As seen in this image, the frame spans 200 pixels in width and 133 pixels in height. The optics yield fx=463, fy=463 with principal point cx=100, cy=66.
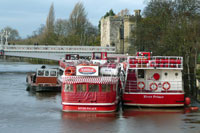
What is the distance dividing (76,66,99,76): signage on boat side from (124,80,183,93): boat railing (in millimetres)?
4972

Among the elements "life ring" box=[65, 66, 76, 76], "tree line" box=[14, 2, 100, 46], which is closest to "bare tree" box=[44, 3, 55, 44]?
"tree line" box=[14, 2, 100, 46]

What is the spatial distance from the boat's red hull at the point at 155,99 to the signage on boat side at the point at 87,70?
4.21 m

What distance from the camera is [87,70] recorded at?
31.1 metres

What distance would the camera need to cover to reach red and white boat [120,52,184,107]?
3393 cm

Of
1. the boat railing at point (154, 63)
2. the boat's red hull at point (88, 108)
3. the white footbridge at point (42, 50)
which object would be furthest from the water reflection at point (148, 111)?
the white footbridge at point (42, 50)

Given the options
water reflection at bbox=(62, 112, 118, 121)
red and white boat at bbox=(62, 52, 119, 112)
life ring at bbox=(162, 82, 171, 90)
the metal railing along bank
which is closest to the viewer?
water reflection at bbox=(62, 112, 118, 121)

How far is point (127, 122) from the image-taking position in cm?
2961

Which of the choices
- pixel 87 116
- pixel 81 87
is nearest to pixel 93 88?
pixel 81 87

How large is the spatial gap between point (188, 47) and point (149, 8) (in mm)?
13673

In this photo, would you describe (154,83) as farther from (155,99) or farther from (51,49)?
(51,49)

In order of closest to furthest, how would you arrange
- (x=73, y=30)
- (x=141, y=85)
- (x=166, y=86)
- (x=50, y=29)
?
(x=166, y=86) < (x=141, y=85) < (x=73, y=30) < (x=50, y=29)

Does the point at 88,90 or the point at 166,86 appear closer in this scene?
the point at 88,90

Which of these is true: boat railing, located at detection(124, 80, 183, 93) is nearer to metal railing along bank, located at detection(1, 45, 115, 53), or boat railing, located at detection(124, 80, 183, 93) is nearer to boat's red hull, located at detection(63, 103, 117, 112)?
boat's red hull, located at detection(63, 103, 117, 112)

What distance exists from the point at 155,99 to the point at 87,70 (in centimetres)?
606
